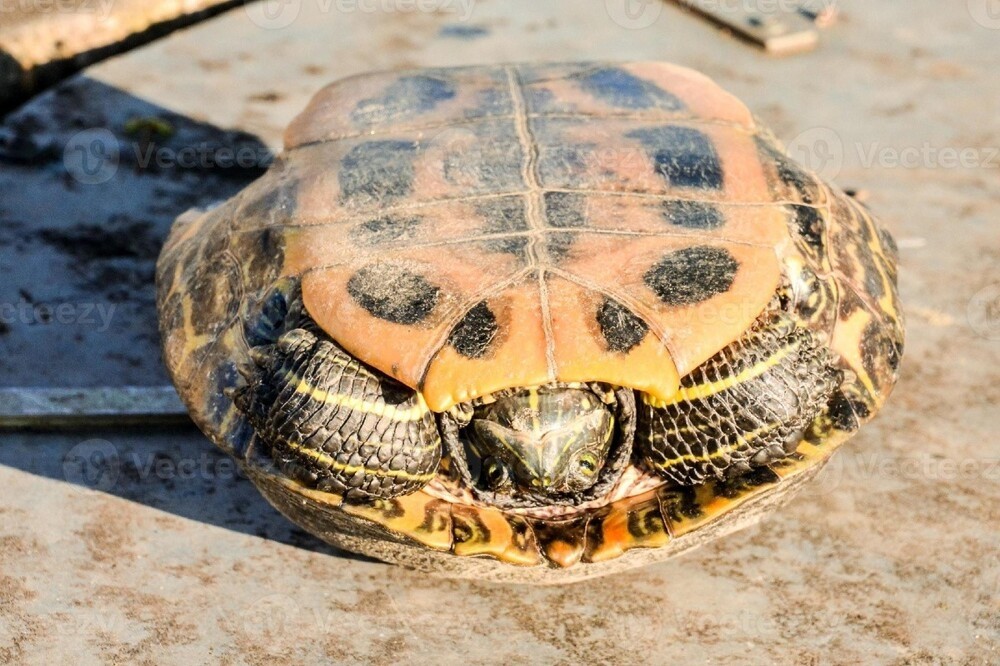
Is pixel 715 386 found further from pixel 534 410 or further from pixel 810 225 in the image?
pixel 810 225

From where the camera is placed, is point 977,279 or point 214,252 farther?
point 977,279

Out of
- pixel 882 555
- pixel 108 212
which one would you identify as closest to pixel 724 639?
pixel 882 555

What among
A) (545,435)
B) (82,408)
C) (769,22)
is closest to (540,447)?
(545,435)

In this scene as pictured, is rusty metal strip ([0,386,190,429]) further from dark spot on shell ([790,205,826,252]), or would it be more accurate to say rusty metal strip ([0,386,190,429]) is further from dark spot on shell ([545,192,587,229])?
dark spot on shell ([790,205,826,252])

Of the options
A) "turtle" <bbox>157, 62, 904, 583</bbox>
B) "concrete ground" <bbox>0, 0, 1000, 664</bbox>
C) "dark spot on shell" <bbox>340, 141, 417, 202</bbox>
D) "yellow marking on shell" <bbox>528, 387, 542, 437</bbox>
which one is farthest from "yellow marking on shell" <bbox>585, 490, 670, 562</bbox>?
"dark spot on shell" <bbox>340, 141, 417, 202</bbox>

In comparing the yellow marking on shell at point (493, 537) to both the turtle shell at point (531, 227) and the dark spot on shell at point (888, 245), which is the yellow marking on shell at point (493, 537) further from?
the dark spot on shell at point (888, 245)

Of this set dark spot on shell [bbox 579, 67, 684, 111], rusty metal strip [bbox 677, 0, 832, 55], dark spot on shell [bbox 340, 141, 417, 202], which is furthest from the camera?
rusty metal strip [bbox 677, 0, 832, 55]

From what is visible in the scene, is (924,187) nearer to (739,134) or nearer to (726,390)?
(739,134)
